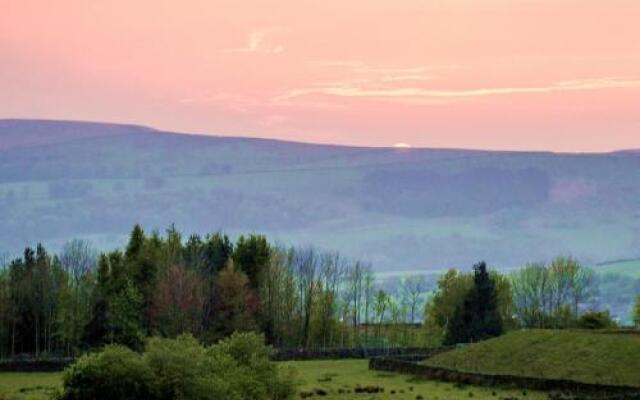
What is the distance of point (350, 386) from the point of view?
103188mm

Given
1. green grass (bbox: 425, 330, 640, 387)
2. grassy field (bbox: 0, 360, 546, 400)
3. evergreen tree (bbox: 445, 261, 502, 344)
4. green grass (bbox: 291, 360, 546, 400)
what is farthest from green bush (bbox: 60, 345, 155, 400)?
evergreen tree (bbox: 445, 261, 502, 344)

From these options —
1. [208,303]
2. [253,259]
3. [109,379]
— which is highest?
[253,259]

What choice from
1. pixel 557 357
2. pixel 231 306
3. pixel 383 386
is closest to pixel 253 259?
pixel 231 306

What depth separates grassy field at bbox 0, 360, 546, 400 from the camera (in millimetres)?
94713

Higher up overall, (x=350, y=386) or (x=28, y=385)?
(x=350, y=386)

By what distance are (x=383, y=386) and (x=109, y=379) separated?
35265 mm

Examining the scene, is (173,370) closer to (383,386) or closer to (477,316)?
(383,386)

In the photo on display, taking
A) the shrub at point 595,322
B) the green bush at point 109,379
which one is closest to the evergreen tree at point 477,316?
the shrub at point 595,322

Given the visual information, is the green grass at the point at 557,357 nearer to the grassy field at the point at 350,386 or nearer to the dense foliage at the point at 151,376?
the grassy field at the point at 350,386

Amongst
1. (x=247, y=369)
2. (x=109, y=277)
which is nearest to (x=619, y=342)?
(x=247, y=369)

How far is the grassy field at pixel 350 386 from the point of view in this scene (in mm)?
94713

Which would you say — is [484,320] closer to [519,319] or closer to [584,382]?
[519,319]

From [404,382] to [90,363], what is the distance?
39.5 meters

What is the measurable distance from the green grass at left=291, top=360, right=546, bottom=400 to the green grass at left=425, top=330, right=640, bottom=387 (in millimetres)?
6845
